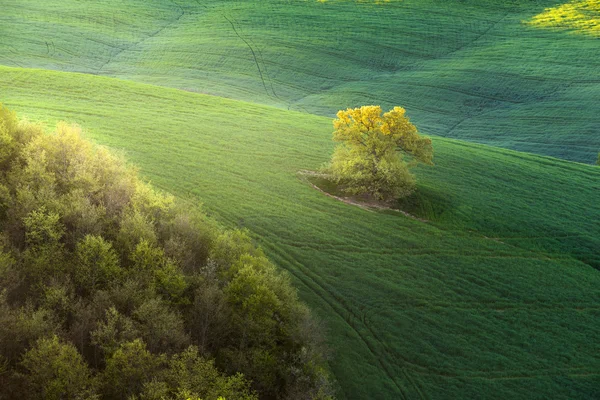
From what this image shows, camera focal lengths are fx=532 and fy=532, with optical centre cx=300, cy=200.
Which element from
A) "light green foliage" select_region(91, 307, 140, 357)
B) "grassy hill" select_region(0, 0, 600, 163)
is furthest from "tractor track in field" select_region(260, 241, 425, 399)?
"grassy hill" select_region(0, 0, 600, 163)

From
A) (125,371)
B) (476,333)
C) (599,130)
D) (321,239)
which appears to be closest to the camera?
(125,371)

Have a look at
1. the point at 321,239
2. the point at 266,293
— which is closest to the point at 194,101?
the point at 321,239

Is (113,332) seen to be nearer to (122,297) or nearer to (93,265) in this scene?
(122,297)

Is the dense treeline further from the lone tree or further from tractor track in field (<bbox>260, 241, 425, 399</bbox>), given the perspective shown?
the lone tree

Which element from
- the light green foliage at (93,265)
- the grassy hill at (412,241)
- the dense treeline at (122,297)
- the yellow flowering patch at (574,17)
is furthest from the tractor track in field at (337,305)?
the yellow flowering patch at (574,17)

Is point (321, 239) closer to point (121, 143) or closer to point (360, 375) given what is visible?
point (360, 375)

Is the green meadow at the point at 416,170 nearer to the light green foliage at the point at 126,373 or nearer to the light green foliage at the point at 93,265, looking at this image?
the light green foliage at the point at 126,373
